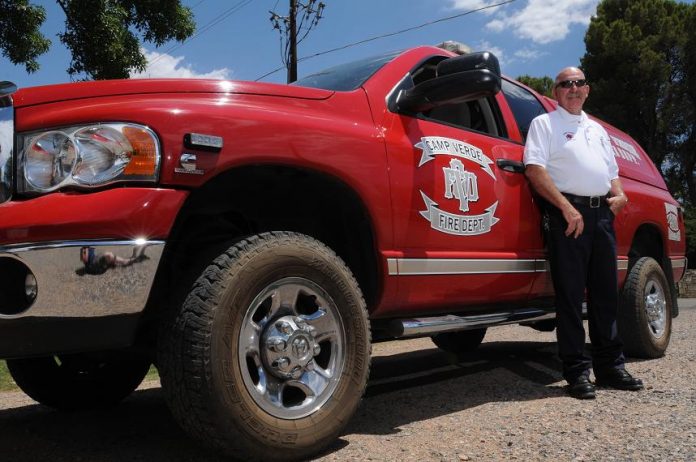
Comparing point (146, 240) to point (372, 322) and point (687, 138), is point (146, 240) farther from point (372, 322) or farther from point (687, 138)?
point (687, 138)

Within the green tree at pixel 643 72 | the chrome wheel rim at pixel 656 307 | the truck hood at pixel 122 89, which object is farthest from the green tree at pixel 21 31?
the green tree at pixel 643 72

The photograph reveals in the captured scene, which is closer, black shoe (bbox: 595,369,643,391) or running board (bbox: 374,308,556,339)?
running board (bbox: 374,308,556,339)

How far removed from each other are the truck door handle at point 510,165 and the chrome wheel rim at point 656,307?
6.15ft

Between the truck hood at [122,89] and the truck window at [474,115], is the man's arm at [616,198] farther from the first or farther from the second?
the truck hood at [122,89]

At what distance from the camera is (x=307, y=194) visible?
2.84m

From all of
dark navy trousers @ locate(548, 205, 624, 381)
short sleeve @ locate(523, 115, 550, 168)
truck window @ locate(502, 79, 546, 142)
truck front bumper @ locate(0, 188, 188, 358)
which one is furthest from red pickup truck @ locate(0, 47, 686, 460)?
truck window @ locate(502, 79, 546, 142)

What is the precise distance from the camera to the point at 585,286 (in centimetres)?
379

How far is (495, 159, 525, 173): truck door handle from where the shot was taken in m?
3.53

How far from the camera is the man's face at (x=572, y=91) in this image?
3.88 m

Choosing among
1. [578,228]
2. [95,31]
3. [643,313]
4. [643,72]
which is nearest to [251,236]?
[578,228]

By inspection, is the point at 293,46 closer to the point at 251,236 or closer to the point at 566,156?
the point at 566,156

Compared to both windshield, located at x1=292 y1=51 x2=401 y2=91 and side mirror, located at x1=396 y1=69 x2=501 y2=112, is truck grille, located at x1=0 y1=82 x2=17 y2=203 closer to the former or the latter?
windshield, located at x1=292 y1=51 x2=401 y2=91

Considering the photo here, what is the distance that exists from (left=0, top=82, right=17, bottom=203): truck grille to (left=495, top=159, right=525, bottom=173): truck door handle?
7.74 ft

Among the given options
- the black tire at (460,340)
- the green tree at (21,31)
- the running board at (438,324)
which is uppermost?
the green tree at (21,31)
